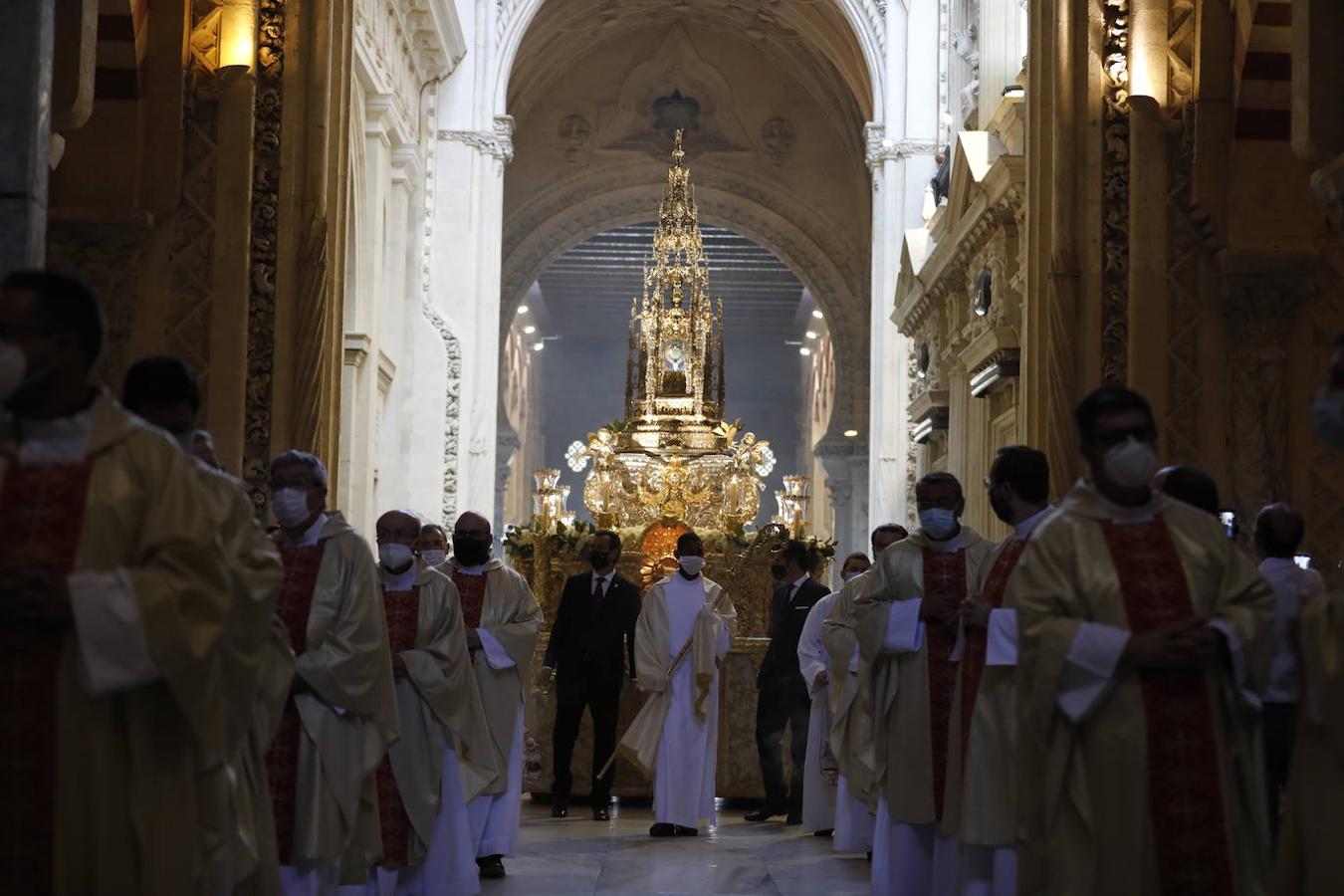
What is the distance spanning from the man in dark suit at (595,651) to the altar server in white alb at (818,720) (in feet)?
4.33

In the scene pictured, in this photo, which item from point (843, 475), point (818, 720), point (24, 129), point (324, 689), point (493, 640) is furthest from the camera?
point (843, 475)

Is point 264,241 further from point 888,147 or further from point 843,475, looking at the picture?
point 843,475

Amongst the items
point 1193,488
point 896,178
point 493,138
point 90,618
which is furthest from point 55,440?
point 896,178

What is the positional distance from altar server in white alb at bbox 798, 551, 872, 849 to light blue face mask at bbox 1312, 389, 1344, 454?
7124 mm

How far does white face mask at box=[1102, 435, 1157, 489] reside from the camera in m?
5.04

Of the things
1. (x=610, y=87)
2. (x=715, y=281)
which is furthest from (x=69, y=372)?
(x=715, y=281)

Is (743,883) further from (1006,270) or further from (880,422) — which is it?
(880,422)

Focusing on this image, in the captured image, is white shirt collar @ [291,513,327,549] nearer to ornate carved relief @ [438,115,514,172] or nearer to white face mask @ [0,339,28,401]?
white face mask @ [0,339,28,401]

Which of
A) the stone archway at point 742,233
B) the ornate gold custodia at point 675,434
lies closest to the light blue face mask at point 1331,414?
the ornate gold custodia at point 675,434

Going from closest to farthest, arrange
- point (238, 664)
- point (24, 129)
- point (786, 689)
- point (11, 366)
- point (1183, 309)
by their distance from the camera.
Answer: point (11, 366), point (238, 664), point (24, 129), point (1183, 309), point (786, 689)

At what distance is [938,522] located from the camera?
7.45 metres

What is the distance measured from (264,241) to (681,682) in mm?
3780

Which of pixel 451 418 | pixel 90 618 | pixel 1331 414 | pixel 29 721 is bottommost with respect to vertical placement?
pixel 29 721

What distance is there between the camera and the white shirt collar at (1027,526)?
6.43 meters
